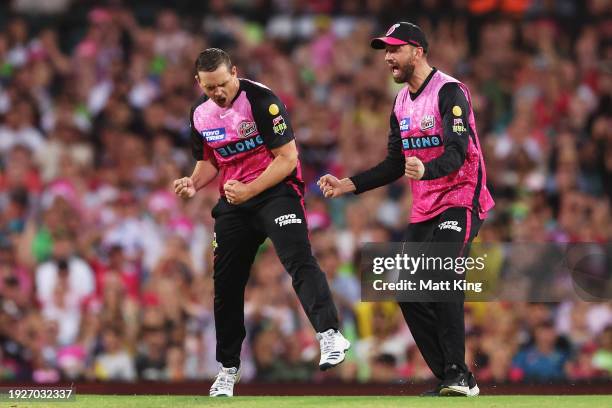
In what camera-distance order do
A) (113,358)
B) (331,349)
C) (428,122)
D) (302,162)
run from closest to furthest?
(331,349), (428,122), (113,358), (302,162)

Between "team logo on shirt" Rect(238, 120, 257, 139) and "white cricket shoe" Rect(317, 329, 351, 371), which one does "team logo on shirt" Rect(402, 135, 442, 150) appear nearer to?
"team logo on shirt" Rect(238, 120, 257, 139)

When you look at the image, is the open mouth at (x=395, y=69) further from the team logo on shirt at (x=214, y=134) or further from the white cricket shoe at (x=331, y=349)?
the white cricket shoe at (x=331, y=349)

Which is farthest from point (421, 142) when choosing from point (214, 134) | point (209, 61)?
point (209, 61)

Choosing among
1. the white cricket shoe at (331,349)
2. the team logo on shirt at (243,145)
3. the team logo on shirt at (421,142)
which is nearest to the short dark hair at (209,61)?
the team logo on shirt at (243,145)

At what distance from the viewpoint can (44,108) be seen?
553 inches

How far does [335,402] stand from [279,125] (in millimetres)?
1666

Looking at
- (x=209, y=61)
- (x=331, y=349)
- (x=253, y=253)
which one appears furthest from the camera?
(x=253, y=253)

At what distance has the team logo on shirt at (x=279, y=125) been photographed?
7.63 meters

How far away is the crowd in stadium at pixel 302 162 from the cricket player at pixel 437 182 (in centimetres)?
335

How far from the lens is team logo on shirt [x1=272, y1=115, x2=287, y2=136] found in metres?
7.63

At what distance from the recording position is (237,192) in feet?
24.8

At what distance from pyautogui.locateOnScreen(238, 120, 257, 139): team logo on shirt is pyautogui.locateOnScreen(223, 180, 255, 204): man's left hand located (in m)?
0.33

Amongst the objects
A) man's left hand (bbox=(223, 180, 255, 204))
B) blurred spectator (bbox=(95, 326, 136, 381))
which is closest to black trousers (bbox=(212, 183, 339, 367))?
man's left hand (bbox=(223, 180, 255, 204))

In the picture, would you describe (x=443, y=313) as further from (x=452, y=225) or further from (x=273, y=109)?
(x=273, y=109)
